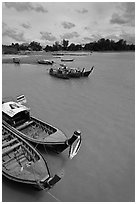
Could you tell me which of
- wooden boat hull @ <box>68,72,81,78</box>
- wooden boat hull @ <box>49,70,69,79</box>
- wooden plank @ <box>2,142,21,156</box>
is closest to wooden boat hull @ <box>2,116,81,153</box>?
wooden plank @ <box>2,142,21,156</box>

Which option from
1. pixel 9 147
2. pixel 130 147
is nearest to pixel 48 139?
pixel 9 147

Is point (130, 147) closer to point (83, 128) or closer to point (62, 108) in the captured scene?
point (83, 128)

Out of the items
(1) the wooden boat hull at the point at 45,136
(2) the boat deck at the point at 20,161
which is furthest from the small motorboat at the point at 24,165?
(1) the wooden boat hull at the point at 45,136

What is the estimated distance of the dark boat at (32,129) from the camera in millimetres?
7297

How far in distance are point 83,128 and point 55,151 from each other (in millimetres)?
2926

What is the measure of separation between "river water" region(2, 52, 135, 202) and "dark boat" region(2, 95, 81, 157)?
64 cm

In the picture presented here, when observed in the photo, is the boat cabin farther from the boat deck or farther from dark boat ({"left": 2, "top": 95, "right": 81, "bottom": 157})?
the boat deck

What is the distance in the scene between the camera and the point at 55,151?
7.58 m

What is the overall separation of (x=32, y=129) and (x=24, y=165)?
2.74 metres

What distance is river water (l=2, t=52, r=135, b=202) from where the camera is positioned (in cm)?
581

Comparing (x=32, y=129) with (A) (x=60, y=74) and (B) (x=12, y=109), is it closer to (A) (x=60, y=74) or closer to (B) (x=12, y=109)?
(B) (x=12, y=109)

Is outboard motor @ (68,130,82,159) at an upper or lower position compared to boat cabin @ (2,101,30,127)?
lower

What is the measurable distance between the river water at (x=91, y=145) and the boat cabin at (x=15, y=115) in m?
2.05

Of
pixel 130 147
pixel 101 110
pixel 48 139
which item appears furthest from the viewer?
pixel 101 110
